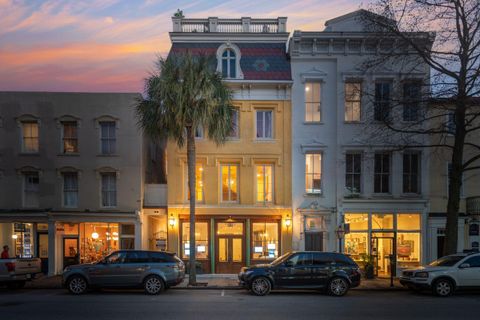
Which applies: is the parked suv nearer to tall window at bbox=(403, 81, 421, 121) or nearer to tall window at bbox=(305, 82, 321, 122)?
tall window at bbox=(305, 82, 321, 122)

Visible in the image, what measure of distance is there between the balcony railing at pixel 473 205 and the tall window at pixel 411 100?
462 cm

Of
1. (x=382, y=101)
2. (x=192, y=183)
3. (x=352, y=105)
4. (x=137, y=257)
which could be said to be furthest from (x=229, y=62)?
(x=137, y=257)

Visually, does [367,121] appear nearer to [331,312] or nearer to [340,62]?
[340,62]

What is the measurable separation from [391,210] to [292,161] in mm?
5307

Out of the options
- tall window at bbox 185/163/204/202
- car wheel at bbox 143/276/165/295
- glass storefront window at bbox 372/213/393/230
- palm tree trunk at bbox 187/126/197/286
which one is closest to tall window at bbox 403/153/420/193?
glass storefront window at bbox 372/213/393/230

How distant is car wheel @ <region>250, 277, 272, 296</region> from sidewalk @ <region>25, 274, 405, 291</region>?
8.03ft

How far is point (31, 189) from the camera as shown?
2539cm

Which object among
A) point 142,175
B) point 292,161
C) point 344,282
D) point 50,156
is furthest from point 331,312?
point 50,156

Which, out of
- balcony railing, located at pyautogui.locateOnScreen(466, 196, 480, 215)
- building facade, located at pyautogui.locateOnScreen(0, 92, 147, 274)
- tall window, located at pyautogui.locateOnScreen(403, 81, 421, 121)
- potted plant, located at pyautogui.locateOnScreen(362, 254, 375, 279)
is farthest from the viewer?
building facade, located at pyautogui.locateOnScreen(0, 92, 147, 274)

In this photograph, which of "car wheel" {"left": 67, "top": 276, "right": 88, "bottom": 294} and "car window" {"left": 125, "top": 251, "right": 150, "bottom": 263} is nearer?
"car wheel" {"left": 67, "top": 276, "right": 88, "bottom": 294}

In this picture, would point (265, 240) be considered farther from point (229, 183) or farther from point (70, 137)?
point (70, 137)

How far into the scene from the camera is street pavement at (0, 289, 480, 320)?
14.3 meters

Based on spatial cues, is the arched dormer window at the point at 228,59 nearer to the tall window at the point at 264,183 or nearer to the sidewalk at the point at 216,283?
the tall window at the point at 264,183

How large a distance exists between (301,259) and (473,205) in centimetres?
1060
